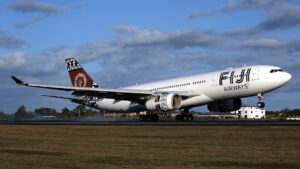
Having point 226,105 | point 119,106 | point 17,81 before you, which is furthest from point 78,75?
point 226,105

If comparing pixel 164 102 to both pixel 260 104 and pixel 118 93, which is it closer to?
pixel 118 93

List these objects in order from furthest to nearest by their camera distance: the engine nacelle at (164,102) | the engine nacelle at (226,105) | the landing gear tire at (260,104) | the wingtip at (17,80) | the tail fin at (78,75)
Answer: the tail fin at (78,75) < the engine nacelle at (226,105) < the engine nacelle at (164,102) < the wingtip at (17,80) < the landing gear tire at (260,104)

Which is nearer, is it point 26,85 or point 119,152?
point 119,152

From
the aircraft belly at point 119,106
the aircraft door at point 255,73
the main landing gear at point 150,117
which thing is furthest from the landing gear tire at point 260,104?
the aircraft belly at point 119,106

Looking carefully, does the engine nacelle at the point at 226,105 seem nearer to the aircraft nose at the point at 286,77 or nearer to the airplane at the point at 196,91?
the airplane at the point at 196,91

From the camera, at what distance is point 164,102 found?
40688 millimetres

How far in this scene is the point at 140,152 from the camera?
13.1 m

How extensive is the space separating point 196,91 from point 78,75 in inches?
781

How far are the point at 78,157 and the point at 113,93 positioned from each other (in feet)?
107

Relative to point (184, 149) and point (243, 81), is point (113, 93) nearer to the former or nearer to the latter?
point (243, 81)

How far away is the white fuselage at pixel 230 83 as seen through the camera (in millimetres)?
38156

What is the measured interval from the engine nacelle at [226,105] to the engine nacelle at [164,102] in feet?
21.6

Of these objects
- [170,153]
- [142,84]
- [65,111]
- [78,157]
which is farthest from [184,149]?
[65,111]

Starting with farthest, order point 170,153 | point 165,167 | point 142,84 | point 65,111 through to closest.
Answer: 1. point 65,111
2. point 142,84
3. point 170,153
4. point 165,167
